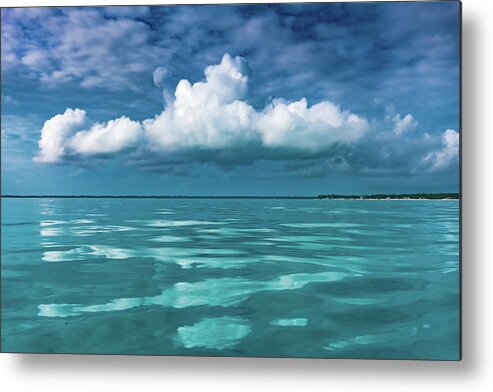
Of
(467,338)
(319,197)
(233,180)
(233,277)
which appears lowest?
(467,338)

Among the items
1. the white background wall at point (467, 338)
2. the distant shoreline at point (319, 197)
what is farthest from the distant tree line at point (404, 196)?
the white background wall at point (467, 338)

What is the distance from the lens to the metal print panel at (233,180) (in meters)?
3.14

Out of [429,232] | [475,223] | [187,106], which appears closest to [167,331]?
[187,106]

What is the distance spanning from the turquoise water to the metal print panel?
1cm

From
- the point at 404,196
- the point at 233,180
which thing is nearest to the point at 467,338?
the point at 404,196

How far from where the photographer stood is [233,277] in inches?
128

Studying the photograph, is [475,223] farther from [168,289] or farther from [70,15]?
[70,15]

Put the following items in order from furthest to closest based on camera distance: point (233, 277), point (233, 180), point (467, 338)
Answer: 1. point (233, 180)
2. point (233, 277)
3. point (467, 338)

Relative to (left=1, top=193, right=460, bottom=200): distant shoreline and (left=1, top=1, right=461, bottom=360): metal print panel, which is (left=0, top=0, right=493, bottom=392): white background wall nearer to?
(left=1, top=1, right=461, bottom=360): metal print panel

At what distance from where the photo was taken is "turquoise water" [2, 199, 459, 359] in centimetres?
312

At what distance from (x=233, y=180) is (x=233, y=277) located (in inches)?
26.4

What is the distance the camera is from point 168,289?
325 centimetres

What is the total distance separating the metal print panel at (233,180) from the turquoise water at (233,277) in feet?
0.04

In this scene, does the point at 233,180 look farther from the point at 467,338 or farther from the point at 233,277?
the point at 467,338
